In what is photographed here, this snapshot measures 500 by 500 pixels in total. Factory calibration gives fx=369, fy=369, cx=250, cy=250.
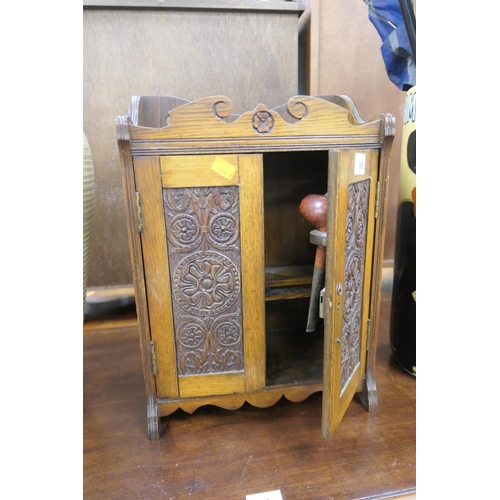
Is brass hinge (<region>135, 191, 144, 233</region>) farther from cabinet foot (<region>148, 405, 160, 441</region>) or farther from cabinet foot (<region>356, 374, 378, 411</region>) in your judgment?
cabinet foot (<region>356, 374, 378, 411</region>)

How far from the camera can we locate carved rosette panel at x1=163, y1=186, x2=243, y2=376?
970 mm

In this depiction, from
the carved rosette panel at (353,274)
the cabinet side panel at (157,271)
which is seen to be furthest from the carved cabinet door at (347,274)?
the cabinet side panel at (157,271)

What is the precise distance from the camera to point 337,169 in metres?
0.80

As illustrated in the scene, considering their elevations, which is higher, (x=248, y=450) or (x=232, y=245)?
(x=232, y=245)

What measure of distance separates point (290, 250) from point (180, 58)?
938mm

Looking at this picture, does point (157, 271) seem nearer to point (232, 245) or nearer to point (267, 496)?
point (232, 245)

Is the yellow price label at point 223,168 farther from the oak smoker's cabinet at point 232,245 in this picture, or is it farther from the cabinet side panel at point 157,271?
the cabinet side panel at point 157,271

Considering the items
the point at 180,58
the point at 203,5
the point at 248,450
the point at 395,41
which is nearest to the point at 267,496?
the point at 248,450

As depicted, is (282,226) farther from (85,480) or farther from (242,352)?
(85,480)

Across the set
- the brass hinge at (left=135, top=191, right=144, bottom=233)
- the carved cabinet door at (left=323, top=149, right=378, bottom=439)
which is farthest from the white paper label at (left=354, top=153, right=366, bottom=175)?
the brass hinge at (left=135, top=191, right=144, bottom=233)

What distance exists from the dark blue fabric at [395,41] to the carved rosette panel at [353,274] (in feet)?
1.79

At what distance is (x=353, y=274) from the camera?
103cm

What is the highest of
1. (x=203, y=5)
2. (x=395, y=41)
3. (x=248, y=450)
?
(x=203, y=5)

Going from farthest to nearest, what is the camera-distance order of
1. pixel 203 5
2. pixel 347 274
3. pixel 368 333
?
pixel 203 5 → pixel 368 333 → pixel 347 274
